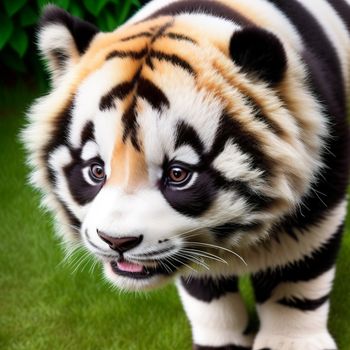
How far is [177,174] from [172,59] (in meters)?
0.26

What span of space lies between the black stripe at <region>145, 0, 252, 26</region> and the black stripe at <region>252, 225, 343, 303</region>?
2.17ft

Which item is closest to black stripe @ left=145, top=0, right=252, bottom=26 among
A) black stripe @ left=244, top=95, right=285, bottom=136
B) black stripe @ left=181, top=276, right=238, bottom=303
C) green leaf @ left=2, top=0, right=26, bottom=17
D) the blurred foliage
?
black stripe @ left=244, top=95, right=285, bottom=136

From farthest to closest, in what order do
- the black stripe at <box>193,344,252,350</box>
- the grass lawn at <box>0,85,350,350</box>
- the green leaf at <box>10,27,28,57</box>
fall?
→ the green leaf at <box>10,27,28,57</box>, the grass lawn at <box>0,85,350,350</box>, the black stripe at <box>193,344,252,350</box>

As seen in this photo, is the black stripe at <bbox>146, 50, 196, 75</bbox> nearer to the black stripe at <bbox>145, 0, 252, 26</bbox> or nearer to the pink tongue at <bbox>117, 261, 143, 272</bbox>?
the black stripe at <bbox>145, 0, 252, 26</bbox>

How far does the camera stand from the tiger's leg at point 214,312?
7.29 ft

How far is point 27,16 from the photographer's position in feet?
13.1

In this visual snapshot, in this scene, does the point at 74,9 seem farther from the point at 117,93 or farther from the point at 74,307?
the point at 117,93

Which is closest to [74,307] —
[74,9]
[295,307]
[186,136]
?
[295,307]

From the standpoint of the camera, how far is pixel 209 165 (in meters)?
1.63

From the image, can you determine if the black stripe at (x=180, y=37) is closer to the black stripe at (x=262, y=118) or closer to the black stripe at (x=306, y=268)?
the black stripe at (x=262, y=118)

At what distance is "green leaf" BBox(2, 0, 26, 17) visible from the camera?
3.89 meters

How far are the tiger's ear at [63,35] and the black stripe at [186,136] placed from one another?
421 millimetres

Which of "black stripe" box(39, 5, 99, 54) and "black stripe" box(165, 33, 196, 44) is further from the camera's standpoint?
"black stripe" box(39, 5, 99, 54)

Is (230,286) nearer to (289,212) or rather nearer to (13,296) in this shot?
(289,212)
